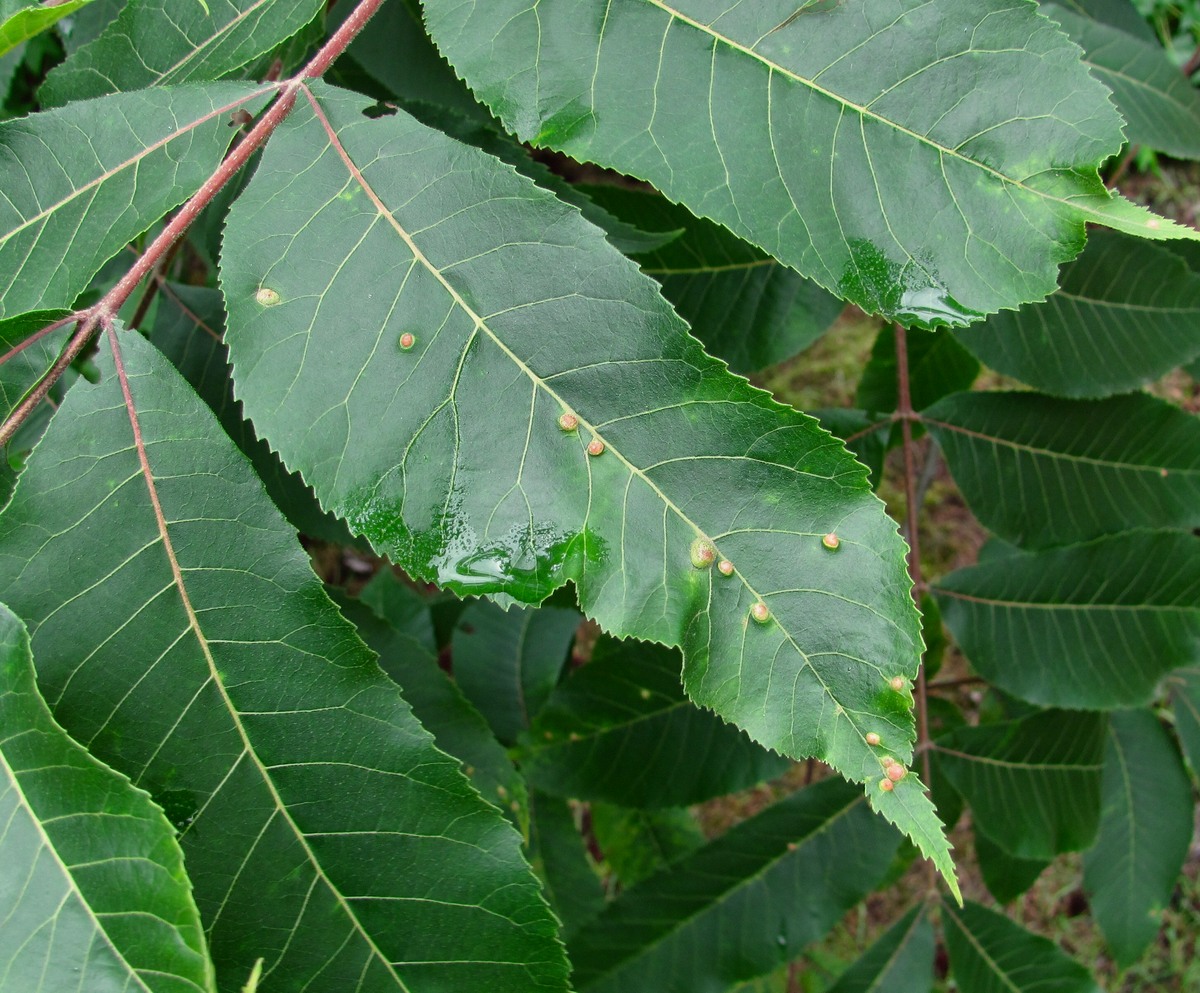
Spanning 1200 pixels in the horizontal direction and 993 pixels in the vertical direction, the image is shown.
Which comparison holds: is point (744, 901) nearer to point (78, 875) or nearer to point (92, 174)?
point (78, 875)

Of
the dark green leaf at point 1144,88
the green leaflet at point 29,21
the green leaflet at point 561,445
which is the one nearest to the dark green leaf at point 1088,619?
the dark green leaf at point 1144,88

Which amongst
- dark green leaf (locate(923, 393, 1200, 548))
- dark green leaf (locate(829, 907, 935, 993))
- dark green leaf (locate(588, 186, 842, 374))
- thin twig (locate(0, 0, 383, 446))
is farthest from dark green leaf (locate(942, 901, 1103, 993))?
thin twig (locate(0, 0, 383, 446))

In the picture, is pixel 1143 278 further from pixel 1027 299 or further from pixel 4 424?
pixel 4 424

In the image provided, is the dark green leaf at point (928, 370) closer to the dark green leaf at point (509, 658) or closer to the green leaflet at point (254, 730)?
the dark green leaf at point (509, 658)

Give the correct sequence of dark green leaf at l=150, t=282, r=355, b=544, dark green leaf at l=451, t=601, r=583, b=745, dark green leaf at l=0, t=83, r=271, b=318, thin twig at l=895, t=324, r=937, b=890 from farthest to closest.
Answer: dark green leaf at l=451, t=601, r=583, b=745
thin twig at l=895, t=324, r=937, b=890
dark green leaf at l=150, t=282, r=355, b=544
dark green leaf at l=0, t=83, r=271, b=318

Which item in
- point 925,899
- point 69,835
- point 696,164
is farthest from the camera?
point 925,899

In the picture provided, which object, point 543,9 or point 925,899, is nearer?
point 543,9

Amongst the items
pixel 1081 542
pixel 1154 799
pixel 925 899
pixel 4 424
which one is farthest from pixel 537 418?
pixel 1154 799

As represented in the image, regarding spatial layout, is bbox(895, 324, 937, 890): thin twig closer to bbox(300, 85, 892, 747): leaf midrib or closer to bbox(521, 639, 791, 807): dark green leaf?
bbox(521, 639, 791, 807): dark green leaf
